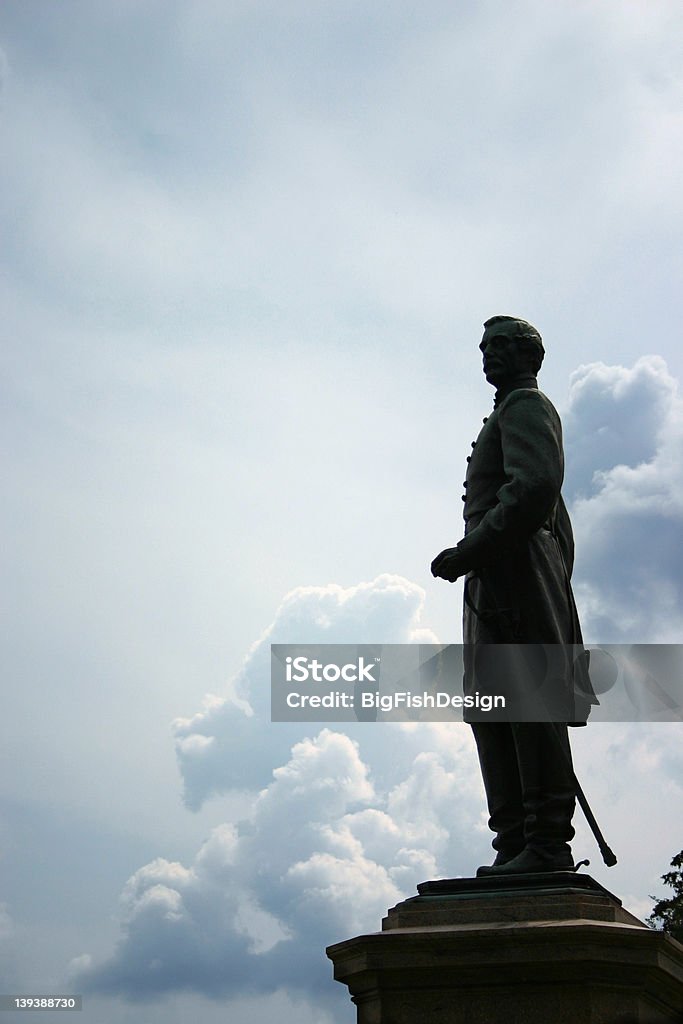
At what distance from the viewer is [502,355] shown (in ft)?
31.1

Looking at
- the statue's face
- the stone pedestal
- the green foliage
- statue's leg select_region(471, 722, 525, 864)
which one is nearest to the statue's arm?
the statue's face

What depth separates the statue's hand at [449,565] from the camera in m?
8.83

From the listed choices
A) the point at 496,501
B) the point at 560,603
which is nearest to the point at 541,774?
the point at 560,603

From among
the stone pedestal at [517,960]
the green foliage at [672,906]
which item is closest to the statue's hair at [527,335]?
the stone pedestal at [517,960]

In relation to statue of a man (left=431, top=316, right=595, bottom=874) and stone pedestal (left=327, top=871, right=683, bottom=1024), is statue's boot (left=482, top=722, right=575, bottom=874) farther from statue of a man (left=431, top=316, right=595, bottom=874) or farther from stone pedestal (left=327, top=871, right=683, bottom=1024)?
stone pedestal (left=327, top=871, right=683, bottom=1024)

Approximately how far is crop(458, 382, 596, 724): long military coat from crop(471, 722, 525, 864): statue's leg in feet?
1.11

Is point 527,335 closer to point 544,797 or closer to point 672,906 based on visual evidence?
point 544,797

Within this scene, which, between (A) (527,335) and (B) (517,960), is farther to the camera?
(A) (527,335)

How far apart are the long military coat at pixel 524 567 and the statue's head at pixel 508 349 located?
37cm

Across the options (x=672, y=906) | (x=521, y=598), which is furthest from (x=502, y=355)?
(x=672, y=906)

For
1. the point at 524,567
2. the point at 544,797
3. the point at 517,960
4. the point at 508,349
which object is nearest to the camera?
the point at 517,960

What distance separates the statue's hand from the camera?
29.0 ft

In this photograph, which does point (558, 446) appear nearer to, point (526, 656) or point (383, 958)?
point (526, 656)

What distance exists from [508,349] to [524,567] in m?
1.74
